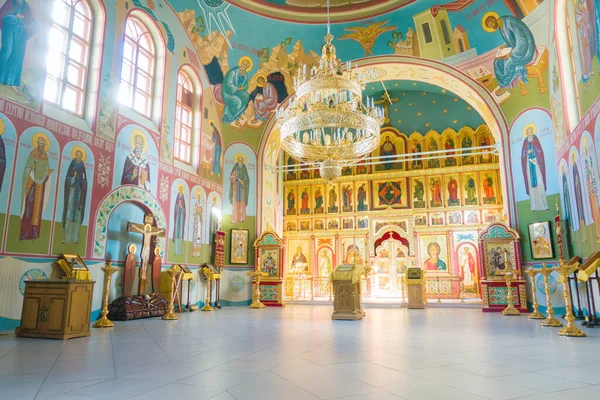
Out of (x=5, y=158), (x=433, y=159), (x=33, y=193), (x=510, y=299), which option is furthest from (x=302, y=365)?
(x=433, y=159)

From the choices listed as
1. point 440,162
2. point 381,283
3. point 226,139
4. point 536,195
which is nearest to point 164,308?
point 226,139

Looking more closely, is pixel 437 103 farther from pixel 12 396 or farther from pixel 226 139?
pixel 12 396

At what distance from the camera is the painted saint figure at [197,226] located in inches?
484

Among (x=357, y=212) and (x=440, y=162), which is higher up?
(x=440, y=162)

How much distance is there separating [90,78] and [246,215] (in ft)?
21.9

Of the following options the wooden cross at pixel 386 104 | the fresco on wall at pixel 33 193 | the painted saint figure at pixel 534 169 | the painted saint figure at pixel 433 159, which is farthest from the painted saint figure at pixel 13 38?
the painted saint figure at pixel 433 159

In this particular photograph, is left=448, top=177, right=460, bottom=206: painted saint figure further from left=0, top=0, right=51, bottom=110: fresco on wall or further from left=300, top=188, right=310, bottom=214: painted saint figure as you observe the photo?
left=0, top=0, right=51, bottom=110: fresco on wall

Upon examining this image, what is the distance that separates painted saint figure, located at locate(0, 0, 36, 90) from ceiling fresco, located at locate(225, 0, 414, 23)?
6.41 m

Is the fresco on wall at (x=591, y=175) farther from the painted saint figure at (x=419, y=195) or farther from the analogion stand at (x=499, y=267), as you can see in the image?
the painted saint figure at (x=419, y=195)

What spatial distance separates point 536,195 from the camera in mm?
11508

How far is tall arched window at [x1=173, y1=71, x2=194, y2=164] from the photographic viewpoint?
1223 centimetres

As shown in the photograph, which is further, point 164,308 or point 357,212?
point 357,212

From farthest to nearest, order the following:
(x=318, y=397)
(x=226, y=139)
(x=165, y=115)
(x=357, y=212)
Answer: (x=357, y=212)
(x=226, y=139)
(x=165, y=115)
(x=318, y=397)

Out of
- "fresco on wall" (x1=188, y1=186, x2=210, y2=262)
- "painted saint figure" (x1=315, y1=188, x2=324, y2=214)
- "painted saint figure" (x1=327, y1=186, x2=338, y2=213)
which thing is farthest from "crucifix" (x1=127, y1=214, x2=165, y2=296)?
"painted saint figure" (x1=327, y1=186, x2=338, y2=213)
